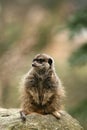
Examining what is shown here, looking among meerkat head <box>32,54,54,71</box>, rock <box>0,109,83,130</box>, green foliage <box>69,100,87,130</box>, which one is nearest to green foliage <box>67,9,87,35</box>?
green foliage <box>69,100,87,130</box>

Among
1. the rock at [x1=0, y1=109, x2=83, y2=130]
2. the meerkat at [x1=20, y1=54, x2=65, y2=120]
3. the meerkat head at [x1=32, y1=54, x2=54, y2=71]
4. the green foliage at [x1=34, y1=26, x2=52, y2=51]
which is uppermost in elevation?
the green foliage at [x1=34, y1=26, x2=52, y2=51]

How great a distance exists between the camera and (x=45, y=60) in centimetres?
973

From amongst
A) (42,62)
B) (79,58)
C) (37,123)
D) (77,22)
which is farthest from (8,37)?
(37,123)

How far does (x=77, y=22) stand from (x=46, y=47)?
Result: 14.6m

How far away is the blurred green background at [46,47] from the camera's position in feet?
48.5

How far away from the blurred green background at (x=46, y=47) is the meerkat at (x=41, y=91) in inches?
18.3

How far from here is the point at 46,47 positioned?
2959cm

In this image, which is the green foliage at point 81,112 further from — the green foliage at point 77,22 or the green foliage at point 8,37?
the green foliage at point 8,37

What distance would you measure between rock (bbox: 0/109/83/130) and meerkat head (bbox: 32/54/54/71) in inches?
23.8

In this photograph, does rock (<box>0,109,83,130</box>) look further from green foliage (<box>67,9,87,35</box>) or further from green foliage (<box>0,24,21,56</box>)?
green foliage (<box>0,24,21,56</box>)

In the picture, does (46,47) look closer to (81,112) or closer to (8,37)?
(8,37)

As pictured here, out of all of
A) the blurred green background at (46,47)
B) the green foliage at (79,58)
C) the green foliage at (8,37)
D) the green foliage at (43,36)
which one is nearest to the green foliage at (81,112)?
the blurred green background at (46,47)

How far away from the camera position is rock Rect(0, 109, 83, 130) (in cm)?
934

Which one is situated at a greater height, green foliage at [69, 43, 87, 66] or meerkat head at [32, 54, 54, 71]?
green foliage at [69, 43, 87, 66]
